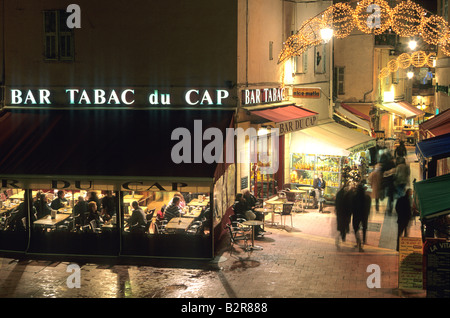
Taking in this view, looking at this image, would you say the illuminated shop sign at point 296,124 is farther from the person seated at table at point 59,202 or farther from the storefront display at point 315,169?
the person seated at table at point 59,202

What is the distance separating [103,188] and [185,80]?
13.4 ft

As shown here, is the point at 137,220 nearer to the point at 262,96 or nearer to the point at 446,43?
the point at 262,96

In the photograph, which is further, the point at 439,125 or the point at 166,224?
the point at 439,125

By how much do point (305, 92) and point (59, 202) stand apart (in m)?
10.9

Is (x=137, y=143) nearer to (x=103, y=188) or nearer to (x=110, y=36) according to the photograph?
(x=103, y=188)

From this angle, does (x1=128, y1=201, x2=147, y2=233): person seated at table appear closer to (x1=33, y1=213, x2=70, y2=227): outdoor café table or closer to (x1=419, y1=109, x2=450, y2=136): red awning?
(x1=33, y1=213, x2=70, y2=227): outdoor café table

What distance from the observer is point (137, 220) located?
16.7 metres

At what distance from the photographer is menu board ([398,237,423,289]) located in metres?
13.2

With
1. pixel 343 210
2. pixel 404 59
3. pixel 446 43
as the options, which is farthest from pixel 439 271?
pixel 404 59

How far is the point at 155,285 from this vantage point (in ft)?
46.6

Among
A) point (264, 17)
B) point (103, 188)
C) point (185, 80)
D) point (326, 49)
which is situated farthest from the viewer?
point (326, 49)

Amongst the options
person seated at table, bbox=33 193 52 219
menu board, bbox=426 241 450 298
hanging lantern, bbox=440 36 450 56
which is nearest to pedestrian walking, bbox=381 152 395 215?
hanging lantern, bbox=440 36 450 56
